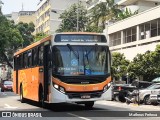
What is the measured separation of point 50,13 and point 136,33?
5981 centimetres

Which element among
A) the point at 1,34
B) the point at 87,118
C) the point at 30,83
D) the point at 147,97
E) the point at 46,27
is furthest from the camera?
the point at 46,27

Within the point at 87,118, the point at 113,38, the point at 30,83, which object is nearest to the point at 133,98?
the point at 30,83

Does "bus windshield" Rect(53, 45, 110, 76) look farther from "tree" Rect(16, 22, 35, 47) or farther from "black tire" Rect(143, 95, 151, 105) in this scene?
"tree" Rect(16, 22, 35, 47)

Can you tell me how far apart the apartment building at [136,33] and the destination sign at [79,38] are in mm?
22909

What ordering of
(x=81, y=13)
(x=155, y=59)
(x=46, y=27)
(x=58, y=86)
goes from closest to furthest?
(x=58, y=86), (x=155, y=59), (x=81, y=13), (x=46, y=27)

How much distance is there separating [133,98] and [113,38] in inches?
1151

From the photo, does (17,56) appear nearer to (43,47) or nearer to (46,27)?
(43,47)

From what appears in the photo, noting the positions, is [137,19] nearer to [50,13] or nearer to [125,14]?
[125,14]

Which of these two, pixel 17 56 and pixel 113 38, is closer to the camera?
pixel 17 56

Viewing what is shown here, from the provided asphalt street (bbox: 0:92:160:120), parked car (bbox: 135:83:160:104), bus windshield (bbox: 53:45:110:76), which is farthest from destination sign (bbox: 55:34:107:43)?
parked car (bbox: 135:83:160:104)

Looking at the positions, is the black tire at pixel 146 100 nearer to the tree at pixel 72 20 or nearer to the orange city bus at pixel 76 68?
the orange city bus at pixel 76 68

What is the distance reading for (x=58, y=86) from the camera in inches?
730

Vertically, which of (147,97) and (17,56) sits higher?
(17,56)

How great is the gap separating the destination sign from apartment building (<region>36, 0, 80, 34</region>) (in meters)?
83.7
